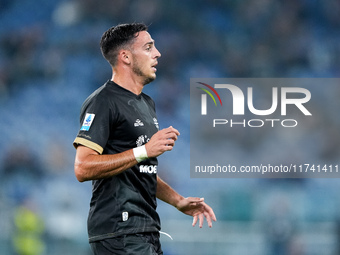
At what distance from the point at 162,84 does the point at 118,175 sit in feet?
18.8

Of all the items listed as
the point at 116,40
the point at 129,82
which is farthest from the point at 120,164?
the point at 116,40

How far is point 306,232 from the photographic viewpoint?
776 cm

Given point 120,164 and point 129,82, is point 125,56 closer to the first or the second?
point 129,82

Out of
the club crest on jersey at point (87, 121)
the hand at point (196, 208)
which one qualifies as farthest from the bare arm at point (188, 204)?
the club crest on jersey at point (87, 121)

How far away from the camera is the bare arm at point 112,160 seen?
277cm

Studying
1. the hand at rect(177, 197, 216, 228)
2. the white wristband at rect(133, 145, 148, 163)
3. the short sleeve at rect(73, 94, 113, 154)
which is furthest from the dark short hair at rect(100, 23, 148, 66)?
the hand at rect(177, 197, 216, 228)

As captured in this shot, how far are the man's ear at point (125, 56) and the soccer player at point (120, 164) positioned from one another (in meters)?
0.07

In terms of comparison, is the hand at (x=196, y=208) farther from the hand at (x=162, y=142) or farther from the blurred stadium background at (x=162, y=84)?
the blurred stadium background at (x=162, y=84)

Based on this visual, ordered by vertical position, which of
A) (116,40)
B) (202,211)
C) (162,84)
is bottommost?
(202,211)

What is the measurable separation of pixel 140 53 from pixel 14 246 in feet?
17.4

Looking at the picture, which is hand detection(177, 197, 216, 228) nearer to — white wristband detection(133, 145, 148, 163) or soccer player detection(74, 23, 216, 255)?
soccer player detection(74, 23, 216, 255)

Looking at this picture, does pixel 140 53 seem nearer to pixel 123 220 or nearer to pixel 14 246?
pixel 123 220

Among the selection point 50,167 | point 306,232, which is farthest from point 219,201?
point 50,167

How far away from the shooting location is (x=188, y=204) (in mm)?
3363
